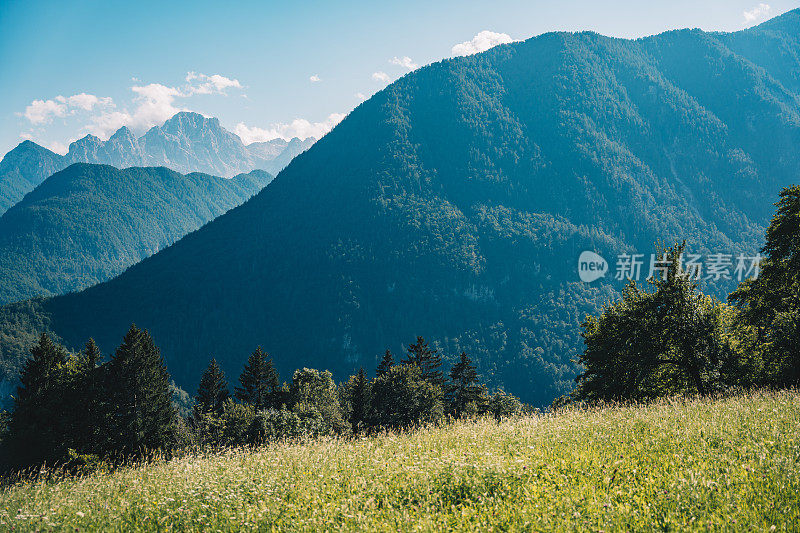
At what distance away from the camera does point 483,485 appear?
6641 mm

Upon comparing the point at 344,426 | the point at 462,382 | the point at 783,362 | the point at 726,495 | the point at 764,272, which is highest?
the point at 764,272

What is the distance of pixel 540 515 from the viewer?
18.5 ft

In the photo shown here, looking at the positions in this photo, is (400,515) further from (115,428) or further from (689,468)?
(115,428)

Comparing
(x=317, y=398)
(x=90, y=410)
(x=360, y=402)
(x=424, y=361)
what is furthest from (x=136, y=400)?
(x=424, y=361)

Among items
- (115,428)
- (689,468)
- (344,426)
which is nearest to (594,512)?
(689,468)

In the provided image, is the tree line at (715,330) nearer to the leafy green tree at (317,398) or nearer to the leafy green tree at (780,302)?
the leafy green tree at (780,302)

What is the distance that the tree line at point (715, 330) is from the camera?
19469 mm

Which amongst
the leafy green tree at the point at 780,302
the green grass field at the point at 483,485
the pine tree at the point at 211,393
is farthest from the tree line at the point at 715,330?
the pine tree at the point at 211,393

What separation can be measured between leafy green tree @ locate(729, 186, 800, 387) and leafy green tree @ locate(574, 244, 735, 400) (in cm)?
142

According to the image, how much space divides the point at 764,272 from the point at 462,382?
4179cm

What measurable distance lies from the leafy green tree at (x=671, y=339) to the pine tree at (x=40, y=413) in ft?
139

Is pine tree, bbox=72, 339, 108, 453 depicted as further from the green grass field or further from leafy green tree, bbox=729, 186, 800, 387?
leafy green tree, bbox=729, 186, 800, 387

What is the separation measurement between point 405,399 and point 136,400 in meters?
27.7

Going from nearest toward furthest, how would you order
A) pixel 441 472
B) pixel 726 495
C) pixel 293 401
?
pixel 726 495
pixel 441 472
pixel 293 401
